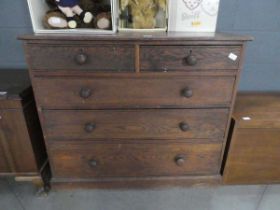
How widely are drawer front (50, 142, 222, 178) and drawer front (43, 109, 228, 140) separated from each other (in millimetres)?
67

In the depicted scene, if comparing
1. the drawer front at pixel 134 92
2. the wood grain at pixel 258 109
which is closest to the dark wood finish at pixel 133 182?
the wood grain at pixel 258 109

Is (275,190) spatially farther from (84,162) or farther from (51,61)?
(51,61)

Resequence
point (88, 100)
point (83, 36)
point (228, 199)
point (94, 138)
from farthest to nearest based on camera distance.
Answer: point (228, 199) < point (94, 138) < point (88, 100) < point (83, 36)

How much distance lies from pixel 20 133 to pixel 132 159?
2.06ft

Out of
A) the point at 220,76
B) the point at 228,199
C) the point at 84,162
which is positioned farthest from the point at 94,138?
the point at 228,199

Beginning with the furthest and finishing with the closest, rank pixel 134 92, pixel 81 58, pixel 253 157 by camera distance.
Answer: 1. pixel 253 157
2. pixel 134 92
3. pixel 81 58

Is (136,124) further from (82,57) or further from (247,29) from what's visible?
(247,29)

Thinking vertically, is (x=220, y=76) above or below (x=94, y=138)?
above

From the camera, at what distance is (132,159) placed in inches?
49.3

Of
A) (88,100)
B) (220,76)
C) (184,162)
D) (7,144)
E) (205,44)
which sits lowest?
(184,162)

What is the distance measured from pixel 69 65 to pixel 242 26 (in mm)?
1122

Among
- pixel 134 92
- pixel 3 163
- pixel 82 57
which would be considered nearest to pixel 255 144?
pixel 134 92

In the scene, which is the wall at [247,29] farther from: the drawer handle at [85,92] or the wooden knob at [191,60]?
the drawer handle at [85,92]

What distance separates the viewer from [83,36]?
3.08 ft
